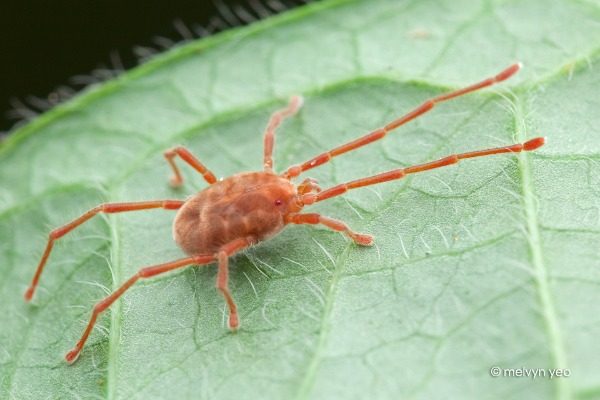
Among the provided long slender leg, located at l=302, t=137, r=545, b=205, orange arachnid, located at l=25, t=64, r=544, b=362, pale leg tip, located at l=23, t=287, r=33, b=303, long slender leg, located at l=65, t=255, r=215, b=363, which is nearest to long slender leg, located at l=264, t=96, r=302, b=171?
orange arachnid, located at l=25, t=64, r=544, b=362

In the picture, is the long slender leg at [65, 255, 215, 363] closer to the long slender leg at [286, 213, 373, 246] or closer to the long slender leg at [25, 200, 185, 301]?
the long slender leg at [25, 200, 185, 301]

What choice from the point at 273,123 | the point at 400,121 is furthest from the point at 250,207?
the point at 400,121

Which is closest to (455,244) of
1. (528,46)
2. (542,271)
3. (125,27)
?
(542,271)

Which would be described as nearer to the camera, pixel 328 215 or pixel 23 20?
pixel 328 215

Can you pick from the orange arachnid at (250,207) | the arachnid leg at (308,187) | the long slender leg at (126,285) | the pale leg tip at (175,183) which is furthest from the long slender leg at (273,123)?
the long slender leg at (126,285)

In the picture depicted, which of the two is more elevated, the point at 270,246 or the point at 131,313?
the point at 270,246

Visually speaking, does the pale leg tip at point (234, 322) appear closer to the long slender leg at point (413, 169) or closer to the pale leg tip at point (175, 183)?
the long slender leg at point (413, 169)

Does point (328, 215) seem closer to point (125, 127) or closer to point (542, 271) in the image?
point (542, 271)
